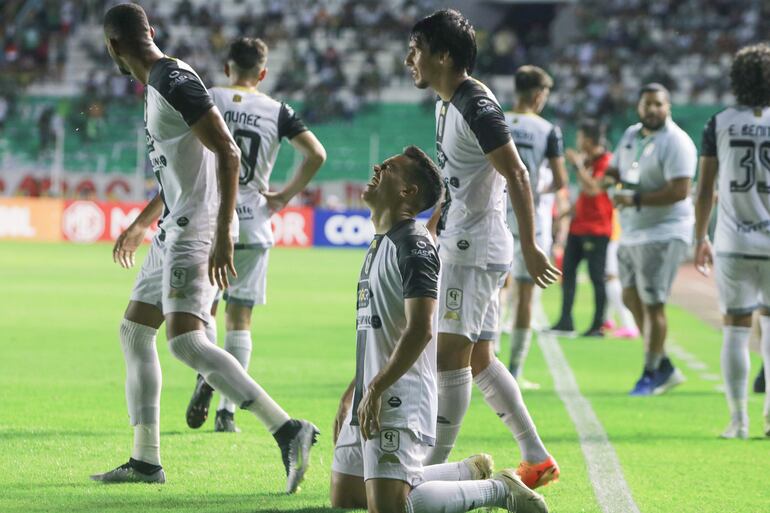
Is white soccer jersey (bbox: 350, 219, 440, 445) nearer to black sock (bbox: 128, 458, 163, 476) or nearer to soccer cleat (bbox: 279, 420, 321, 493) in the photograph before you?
soccer cleat (bbox: 279, 420, 321, 493)

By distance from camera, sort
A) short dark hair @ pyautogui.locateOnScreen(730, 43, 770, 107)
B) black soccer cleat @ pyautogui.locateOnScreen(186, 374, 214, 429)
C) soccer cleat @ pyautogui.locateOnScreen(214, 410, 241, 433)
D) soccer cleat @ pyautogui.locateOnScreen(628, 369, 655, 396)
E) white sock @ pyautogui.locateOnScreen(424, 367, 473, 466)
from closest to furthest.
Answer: white sock @ pyautogui.locateOnScreen(424, 367, 473, 466), black soccer cleat @ pyautogui.locateOnScreen(186, 374, 214, 429), soccer cleat @ pyautogui.locateOnScreen(214, 410, 241, 433), short dark hair @ pyautogui.locateOnScreen(730, 43, 770, 107), soccer cleat @ pyautogui.locateOnScreen(628, 369, 655, 396)

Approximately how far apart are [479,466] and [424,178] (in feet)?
3.71

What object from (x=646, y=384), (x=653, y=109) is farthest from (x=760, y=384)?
(x=653, y=109)

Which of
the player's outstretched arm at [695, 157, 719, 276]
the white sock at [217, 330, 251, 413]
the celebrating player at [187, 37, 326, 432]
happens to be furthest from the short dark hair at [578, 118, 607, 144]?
the white sock at [217, 330, 251, 413]

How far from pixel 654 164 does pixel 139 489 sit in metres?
5.34

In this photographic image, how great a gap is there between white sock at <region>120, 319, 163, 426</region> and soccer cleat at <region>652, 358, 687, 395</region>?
4.96 metres

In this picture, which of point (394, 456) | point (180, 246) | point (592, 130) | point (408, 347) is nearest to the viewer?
point (408, 347)

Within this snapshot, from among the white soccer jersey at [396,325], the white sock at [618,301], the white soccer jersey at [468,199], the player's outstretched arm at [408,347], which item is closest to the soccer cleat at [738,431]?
the white soccer jersey at [468,199]

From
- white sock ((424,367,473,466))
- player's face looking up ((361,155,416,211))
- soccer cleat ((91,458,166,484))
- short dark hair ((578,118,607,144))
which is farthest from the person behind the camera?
short dark hair ((578,118,607,144))

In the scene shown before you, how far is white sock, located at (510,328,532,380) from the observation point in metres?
9.59

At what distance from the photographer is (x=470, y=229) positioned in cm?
578

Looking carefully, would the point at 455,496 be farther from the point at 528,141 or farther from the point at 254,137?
the point at 528,141

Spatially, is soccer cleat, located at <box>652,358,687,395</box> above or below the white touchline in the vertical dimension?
above

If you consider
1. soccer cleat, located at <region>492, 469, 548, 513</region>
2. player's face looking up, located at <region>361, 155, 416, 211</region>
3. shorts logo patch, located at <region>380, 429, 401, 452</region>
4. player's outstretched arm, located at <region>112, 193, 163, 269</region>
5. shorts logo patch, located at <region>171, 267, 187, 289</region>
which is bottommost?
soccer cleat, located at <region>492, 469, 548, 513</region>
